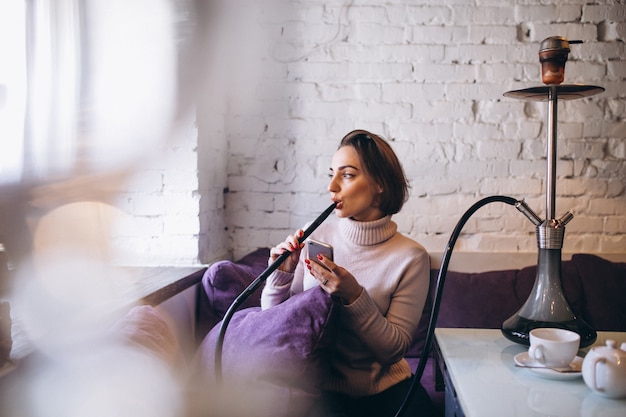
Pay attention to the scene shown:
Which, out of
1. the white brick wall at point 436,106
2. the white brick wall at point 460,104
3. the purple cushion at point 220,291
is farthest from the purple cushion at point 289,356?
the white brick wall at point 460,104

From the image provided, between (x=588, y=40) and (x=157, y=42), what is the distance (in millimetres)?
1613

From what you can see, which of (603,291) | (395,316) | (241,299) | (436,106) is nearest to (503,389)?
(395,316)

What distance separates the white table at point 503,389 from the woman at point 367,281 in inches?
6.0

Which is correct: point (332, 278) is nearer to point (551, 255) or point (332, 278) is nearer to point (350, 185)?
point (350, 185)

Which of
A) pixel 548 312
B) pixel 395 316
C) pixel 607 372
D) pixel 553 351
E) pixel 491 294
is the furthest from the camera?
pixel 491 294

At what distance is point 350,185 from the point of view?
136 cm

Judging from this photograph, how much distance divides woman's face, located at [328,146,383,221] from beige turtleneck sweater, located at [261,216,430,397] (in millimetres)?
72

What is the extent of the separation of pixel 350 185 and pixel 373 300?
0.98 feet

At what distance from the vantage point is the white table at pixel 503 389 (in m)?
0.89

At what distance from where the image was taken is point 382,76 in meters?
2.08

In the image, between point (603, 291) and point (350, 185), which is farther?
point (603, 291)

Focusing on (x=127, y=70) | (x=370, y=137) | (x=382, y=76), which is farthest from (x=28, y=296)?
(x=382, y=76)

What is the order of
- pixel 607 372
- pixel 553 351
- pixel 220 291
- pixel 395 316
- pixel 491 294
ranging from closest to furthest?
1. pixel 607 372
2. pixel 553 351
3. pixel 395 316
4. pixel 220 291
5. pixel 491 294

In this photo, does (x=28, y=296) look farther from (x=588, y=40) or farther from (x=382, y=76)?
(x=588, y=40)
